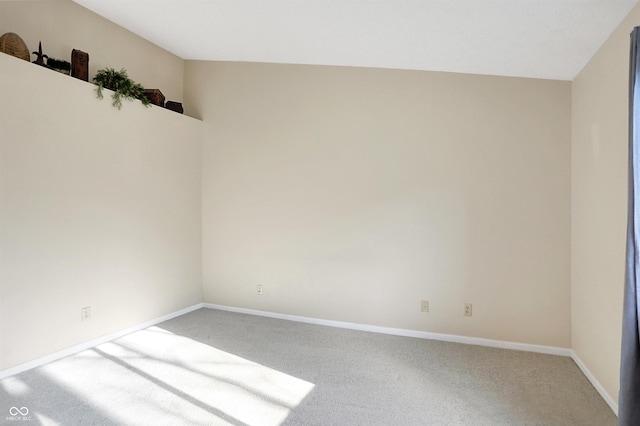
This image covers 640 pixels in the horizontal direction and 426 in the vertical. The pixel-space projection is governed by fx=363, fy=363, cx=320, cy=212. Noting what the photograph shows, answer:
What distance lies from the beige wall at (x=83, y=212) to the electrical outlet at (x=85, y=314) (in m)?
0.05

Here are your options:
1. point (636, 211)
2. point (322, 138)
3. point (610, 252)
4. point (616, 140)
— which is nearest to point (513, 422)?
point (610, 252)

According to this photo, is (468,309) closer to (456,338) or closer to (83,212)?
(456,338)

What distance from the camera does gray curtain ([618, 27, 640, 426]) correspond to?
5.75 feet

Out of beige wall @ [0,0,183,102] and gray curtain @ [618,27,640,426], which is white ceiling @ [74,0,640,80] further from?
gray curtain @ [618,27,640,426]

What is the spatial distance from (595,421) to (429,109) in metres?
2.77

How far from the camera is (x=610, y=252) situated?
2.38 meters

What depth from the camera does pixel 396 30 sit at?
2824 millimetres

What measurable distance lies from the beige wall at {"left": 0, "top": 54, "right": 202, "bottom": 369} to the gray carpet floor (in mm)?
386

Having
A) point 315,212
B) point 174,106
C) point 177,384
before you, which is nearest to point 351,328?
point 315,212

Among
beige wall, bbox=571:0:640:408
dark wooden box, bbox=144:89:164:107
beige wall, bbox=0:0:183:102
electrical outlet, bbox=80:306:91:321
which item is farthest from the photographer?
dark wooden box, bbox=144:89:164:107

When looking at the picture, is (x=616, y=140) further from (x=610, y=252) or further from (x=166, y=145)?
(x=166, y=145)

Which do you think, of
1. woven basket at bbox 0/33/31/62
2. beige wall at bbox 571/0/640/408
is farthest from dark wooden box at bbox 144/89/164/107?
beige wall at bbox 571/0/640/408

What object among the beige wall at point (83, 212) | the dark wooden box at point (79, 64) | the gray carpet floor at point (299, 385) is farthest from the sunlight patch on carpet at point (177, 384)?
the dark wooden box at point (79, 64)

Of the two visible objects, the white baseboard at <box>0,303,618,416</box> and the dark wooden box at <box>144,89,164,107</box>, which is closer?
the white baseboard at <box>0,303,618,416</box>
